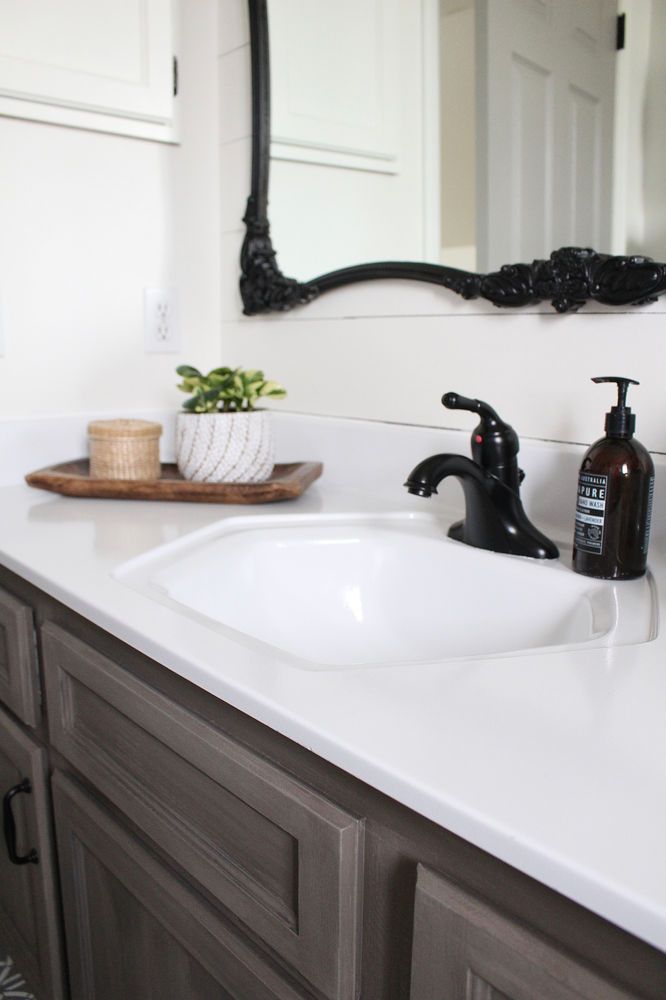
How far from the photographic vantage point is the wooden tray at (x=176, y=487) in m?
1.20

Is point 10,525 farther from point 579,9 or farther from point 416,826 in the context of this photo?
point 579,9

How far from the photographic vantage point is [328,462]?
4.53ft

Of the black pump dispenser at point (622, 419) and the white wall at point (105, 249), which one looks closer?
the black pump dispenser at point (622, 419)

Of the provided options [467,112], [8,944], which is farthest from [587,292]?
[8,944]

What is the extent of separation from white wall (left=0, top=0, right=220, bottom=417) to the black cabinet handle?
2.12 feet

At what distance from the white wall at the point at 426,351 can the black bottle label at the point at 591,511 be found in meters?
0.17

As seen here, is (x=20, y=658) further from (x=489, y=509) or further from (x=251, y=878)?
(x=489, y=509)

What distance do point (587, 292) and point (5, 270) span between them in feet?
3.05

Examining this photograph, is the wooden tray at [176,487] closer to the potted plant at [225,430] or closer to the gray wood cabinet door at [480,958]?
the potted plant at [225,430]

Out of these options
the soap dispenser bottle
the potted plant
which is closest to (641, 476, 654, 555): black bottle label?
the soap dispenser bottle

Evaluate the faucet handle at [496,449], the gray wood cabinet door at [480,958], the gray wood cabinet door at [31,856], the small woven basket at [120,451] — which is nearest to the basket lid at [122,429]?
the small woven basket at [120,451]

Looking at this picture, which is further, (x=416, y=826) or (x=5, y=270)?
(x=5, y=270)

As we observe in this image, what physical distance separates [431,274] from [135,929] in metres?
0.88

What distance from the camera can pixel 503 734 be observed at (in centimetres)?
51
